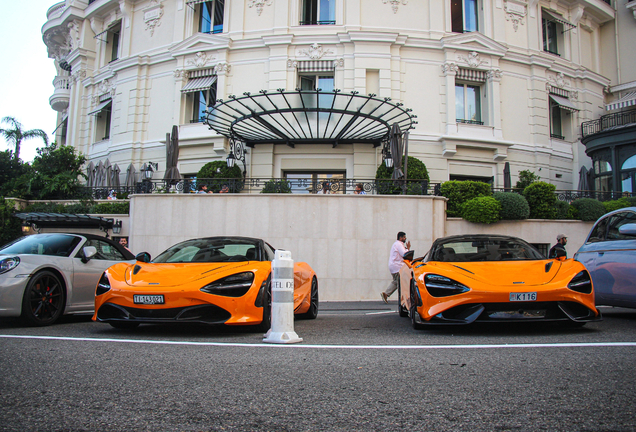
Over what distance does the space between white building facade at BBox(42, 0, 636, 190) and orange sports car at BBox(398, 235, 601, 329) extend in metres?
13.3

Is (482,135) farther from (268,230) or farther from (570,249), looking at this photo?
(268,230)

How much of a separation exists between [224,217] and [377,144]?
7448mm

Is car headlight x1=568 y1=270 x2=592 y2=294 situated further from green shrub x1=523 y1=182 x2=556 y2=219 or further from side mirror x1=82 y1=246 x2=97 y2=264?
green shrub x1=523 y1=182 x2=556 y2=219

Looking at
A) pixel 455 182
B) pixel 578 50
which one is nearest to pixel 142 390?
pixel 455 182

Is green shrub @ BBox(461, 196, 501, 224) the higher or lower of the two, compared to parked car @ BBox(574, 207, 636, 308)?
higher

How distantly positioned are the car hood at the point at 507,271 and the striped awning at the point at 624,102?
21.9 m

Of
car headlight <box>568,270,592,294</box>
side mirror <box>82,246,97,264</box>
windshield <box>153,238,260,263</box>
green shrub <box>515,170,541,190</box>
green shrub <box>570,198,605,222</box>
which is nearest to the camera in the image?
car headlight <box>568,270,592,294</box>

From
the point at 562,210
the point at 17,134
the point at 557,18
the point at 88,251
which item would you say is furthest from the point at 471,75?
the point at 17,134

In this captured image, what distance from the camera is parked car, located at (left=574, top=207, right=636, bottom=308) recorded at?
659cm

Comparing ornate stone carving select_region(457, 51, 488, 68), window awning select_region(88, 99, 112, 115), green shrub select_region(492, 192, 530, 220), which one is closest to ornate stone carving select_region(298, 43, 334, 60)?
ornate stone carving select_region(457, 51, 488, 68)

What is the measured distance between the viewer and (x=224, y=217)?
15.2 m

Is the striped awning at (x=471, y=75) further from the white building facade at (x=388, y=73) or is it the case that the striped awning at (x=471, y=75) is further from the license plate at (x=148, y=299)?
the license plate at (x=148, y=299)

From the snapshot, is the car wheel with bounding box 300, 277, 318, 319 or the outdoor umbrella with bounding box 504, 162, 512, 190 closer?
the car wheel with bounding box 300, 277, 318, 319

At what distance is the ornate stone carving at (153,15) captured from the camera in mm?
23172
